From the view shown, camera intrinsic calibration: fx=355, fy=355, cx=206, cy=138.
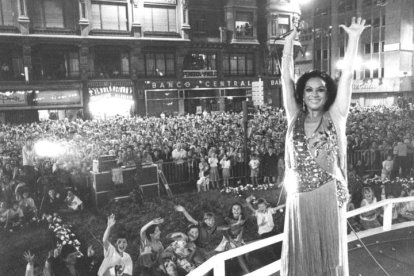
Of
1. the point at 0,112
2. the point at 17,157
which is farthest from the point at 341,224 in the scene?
the point at 0,112

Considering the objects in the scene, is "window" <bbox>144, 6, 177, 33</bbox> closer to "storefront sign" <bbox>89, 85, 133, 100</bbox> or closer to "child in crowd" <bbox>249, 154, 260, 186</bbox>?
"storefront sign" <bbox>89, 85, 133, 100</bbox>

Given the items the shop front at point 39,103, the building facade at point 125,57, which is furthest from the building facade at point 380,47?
the shop front at point 39,103

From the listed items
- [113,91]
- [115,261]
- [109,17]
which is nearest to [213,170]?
[115,261]

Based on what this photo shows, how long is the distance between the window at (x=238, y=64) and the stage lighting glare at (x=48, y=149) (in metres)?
21.3

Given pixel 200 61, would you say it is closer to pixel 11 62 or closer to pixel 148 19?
pixel 148 19

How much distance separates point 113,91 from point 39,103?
526 centimetres

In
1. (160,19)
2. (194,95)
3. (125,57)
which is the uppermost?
(160,19)

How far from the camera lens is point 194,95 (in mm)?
31062

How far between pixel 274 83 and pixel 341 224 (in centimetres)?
3268

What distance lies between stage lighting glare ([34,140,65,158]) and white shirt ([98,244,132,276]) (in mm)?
7319

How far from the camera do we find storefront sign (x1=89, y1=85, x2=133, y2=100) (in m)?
26.8

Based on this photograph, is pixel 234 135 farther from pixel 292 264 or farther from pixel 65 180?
pixel 292 264

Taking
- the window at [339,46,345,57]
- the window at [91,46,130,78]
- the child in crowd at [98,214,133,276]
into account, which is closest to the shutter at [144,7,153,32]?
the window at [91,46,130,78]

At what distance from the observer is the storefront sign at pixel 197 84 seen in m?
29.0
